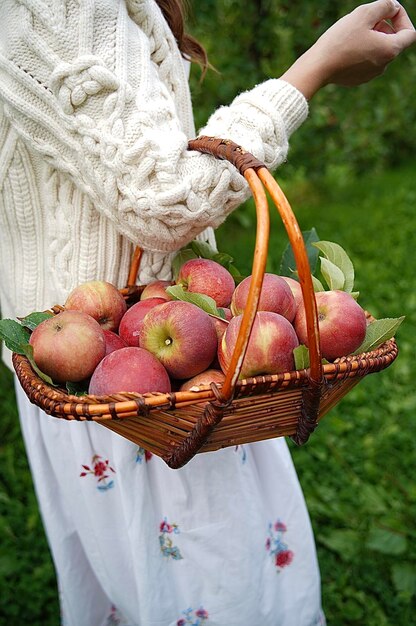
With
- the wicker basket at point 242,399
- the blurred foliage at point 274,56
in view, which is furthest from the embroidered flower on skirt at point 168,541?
the blurred foliage at point 274,56

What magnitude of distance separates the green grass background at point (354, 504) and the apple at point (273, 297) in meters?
1.17

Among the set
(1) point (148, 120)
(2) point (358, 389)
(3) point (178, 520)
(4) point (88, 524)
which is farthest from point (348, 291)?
(2) point (358, 389)

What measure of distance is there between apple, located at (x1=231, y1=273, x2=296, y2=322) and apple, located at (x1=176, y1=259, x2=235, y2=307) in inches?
3.0

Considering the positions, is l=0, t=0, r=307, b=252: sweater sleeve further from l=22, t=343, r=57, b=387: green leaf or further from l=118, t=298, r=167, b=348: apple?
l=22, t=343, r=57, b=387: green leaf

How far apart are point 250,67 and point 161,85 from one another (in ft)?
8.64

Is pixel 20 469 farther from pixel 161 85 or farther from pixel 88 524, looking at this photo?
pixel 161 85

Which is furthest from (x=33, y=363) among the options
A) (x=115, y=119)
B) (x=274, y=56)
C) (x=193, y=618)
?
(x=274, y=56)

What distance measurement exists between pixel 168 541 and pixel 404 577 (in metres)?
0.86

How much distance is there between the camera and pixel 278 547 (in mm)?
1361

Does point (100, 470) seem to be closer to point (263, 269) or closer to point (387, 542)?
point (263, 269)

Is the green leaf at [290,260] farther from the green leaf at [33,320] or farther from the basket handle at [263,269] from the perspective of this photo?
the green leaf at [33,320]

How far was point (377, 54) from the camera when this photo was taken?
45.7 inches

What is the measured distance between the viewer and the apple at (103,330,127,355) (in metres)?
0.96

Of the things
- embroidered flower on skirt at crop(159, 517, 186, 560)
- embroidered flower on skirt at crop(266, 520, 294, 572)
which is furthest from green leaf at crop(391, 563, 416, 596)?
embroidered flower on skirt at crop(159, 517, 186, 560)
